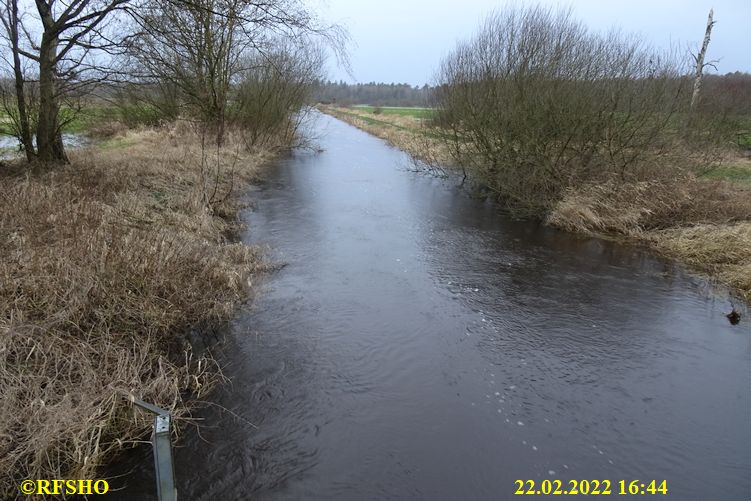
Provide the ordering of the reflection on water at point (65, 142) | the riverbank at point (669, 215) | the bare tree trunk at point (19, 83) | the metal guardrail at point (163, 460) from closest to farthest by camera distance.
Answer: the metal guardrail at point (163, 460) → the riverbank at point (669, 215) → the bare tree trunk at point (19, 83) → the reflection on water at point (65, 142)

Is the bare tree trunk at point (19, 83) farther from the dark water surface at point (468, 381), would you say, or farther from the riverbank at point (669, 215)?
the riverbank at point (669, 215)

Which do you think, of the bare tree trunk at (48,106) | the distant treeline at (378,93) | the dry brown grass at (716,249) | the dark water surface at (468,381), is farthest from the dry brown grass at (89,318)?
the distant treeline at (378,93)

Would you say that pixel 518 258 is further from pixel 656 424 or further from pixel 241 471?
pixel 241 471

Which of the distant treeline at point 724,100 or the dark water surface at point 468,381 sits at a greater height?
the distant treeline at point 724,100

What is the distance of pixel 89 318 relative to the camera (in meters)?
4.99

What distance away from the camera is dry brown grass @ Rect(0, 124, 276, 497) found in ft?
12.3

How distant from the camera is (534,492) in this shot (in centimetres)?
399

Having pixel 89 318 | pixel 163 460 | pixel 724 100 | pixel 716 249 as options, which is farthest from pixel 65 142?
pixel 724 100

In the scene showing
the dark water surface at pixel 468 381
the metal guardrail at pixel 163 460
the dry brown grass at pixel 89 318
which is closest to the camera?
the metal guardrail at pixel 163 460

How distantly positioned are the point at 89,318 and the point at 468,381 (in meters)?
4.07

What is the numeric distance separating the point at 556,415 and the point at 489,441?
0.85 metres

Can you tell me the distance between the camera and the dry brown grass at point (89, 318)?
3748 millimetres

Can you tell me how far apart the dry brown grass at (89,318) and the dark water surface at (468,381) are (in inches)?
18.4

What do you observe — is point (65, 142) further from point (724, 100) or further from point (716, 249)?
point (724, 100)
